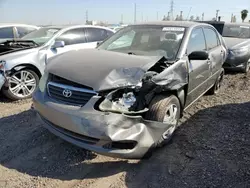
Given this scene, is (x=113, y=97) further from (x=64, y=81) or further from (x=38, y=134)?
(x=38, y=134)

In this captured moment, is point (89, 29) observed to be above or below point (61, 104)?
above

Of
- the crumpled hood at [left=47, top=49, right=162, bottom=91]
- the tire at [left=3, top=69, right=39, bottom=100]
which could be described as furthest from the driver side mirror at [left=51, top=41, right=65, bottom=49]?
the crumpled hood at [left=47, top=49, right=162, bottom=91]

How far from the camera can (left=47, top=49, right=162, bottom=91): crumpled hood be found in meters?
2.79

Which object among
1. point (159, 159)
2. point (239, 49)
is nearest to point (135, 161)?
point (159, 159)

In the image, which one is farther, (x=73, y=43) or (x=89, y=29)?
(x=89, y=29)

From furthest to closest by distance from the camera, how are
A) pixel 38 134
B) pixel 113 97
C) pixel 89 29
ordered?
pixel 89 29, pixel 38 134, pixel 113 97

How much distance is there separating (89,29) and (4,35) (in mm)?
3249

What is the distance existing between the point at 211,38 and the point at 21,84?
4041mm

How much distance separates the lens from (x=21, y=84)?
5.23 m

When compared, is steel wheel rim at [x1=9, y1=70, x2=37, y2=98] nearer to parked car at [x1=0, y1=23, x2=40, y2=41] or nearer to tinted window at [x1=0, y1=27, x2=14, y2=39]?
parked car at [x1=0, y1=23, x2=40, y2=41]

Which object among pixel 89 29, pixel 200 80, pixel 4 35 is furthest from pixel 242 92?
pixel 4 35

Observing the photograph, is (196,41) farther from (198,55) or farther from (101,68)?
(101,68)

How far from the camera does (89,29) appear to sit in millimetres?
6898

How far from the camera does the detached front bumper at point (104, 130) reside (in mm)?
2557
